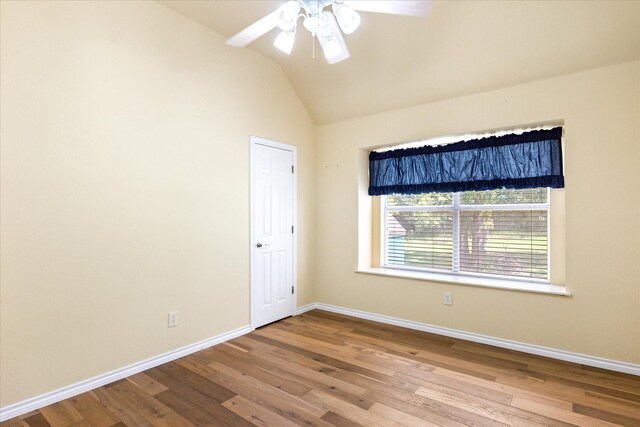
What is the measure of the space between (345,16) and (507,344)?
3.08m

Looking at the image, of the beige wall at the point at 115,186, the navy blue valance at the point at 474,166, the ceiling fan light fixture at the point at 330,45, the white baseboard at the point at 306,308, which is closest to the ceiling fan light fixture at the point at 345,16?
the ceiling fan light fixture at the point at 330,45

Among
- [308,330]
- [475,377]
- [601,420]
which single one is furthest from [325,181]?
[601,420]

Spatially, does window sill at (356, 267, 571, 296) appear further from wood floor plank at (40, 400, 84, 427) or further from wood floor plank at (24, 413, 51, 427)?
wood floor plank at (24, 413, 51, 427)

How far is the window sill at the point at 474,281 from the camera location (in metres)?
3.04

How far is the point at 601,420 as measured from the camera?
2059 mm

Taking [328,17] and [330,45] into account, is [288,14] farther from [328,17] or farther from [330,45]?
[330,45]

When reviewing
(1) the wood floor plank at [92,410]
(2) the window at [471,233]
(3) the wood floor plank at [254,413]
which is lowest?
(1) the wood floor plank at [92,410]

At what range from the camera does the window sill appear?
304 cm

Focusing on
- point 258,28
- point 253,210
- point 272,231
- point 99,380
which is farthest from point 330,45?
point 99,380

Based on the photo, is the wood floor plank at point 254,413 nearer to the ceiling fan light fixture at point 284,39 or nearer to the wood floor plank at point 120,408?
the wood floor plank at point 120,408

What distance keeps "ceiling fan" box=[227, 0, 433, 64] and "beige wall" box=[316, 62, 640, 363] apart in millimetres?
1783

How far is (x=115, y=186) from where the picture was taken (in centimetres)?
258

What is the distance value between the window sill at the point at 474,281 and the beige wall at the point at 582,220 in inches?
2.1

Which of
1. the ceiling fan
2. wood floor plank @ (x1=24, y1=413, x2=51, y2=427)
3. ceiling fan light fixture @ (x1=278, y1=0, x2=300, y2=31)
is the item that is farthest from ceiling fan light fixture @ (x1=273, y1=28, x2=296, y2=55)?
wood floor plank @ (x1=24, y1=413, x2=51, y2=427)
